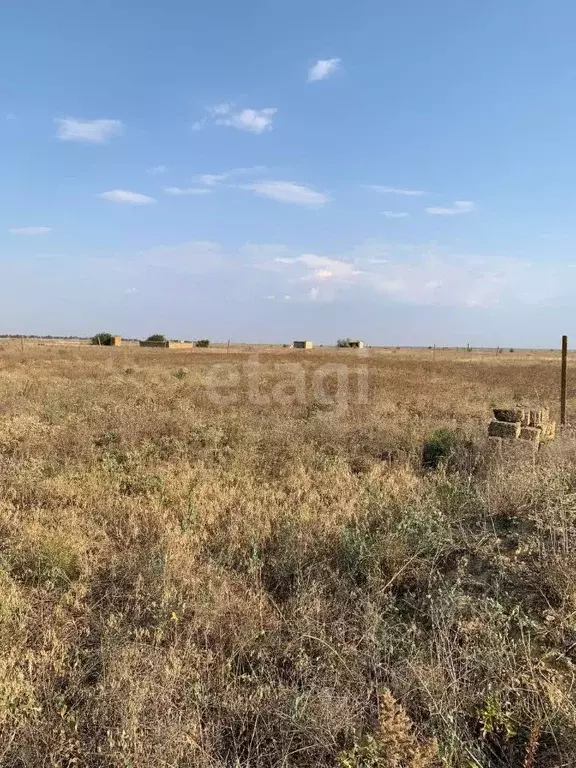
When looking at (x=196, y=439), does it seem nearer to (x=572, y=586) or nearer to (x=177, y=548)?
(x=177, y=548)

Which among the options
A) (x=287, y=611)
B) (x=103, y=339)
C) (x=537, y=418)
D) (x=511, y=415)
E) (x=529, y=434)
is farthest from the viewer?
(x=103, y=339)

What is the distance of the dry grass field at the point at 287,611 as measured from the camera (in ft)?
7.87

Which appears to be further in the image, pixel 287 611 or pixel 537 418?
pixel 537 418

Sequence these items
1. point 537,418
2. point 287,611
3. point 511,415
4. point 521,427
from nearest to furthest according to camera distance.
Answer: point 287,611
point 521,427
point 511,415
point 537,418

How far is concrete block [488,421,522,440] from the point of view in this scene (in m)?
6.93

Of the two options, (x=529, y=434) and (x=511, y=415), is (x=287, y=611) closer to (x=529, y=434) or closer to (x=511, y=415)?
(x=529, y=434)

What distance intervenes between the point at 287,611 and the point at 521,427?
197 inches

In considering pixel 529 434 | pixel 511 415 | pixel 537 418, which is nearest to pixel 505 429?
pixel 529 434

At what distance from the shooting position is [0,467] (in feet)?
20.3

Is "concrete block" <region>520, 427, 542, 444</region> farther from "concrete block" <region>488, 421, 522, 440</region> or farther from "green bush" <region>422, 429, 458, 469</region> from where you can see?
"green bush" <region>422, 429, 458, 469</region>

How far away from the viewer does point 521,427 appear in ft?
23.5

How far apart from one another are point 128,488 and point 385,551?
10.4 ft

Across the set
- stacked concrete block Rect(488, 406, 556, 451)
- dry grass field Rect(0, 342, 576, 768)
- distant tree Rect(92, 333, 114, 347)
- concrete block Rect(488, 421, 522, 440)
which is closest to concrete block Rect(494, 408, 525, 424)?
stacked concrete block Rect(488, 406, 556, 451)

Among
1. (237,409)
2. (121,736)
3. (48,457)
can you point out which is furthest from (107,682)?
(237,409)
